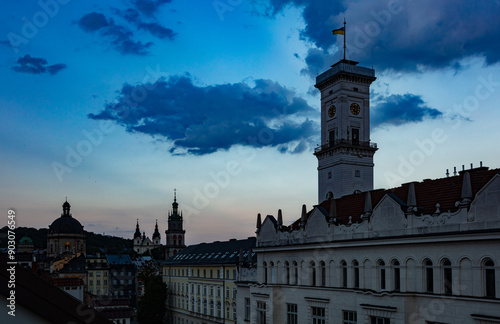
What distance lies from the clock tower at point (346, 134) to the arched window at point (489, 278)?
41.8 metres

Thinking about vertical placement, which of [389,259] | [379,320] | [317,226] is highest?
[317,226]

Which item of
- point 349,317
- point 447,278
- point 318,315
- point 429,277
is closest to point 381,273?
point 429,277

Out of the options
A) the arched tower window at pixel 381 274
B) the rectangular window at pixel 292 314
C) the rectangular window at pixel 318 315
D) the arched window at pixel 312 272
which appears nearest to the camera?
the arched tower window at pixel 381 274

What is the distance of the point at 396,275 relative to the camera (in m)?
30.2

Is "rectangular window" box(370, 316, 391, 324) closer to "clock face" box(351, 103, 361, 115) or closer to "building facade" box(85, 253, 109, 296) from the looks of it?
"clock face" box(351, 103, 361, 115)

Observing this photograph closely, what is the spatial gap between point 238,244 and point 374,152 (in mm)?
28468

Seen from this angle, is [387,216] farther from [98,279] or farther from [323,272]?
[98,279]

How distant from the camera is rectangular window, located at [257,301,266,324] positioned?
43469 millimetres

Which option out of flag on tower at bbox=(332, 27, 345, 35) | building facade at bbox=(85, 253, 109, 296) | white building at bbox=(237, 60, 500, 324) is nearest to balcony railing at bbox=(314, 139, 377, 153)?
flag on tower at bbox=(332, 27, 345, 35)

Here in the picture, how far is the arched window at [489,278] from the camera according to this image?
2423 centimetres

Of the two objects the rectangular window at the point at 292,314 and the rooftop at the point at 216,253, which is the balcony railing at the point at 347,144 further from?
the rectangular window at the point at 292,314

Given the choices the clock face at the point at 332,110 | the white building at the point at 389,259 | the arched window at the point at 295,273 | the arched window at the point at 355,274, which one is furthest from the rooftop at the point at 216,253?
the arched window at the point at 355,274

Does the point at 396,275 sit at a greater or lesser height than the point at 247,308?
greater

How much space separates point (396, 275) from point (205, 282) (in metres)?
57.7
